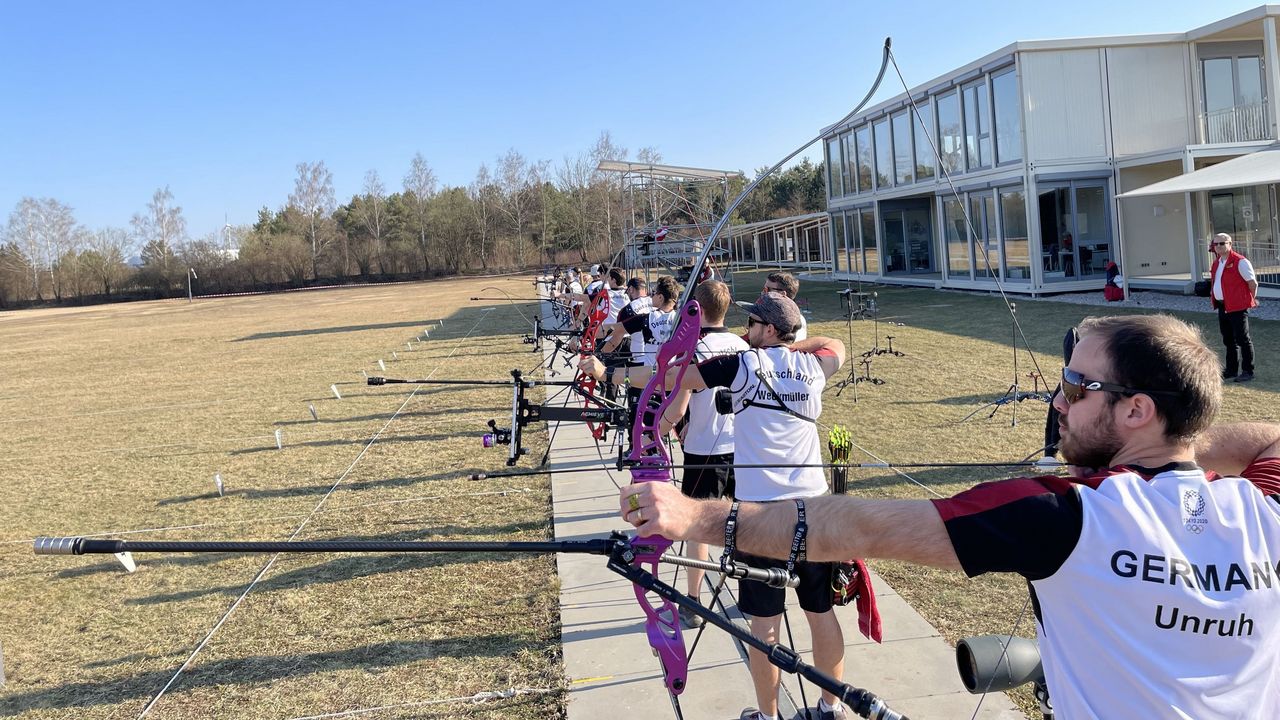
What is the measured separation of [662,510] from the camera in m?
1.98

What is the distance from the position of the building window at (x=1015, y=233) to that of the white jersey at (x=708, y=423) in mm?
21204

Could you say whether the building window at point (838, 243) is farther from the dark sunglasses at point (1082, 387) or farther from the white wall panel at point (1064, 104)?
the dark sunglasses at point (1082, 387)

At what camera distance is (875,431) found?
10.1 m

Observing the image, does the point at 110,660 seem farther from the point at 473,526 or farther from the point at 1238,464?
the point at 1238,464

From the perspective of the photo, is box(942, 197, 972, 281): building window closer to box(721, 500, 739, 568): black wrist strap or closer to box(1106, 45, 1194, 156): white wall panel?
box(1106, 45, 1194, 156): white wall panel

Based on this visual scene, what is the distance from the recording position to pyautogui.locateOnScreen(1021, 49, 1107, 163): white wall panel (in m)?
23.1

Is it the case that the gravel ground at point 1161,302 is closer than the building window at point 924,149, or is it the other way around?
the gravel ground at point 1161,302

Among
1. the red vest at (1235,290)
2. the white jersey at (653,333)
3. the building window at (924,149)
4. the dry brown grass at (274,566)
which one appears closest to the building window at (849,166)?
the building window at (924,149)

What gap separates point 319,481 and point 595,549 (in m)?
8.63

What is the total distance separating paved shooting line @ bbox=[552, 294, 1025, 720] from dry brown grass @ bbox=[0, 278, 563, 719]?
0.60 ft

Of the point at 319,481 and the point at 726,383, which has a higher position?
the point at 726,383

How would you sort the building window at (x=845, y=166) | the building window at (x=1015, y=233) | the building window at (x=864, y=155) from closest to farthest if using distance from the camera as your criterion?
the building window at (x=1015, y=233) < the building window at (x=864, y=155) < the building window at (x=845, y=166)

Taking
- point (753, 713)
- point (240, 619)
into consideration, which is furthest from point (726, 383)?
point (240, 619)

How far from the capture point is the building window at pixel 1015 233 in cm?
2406
